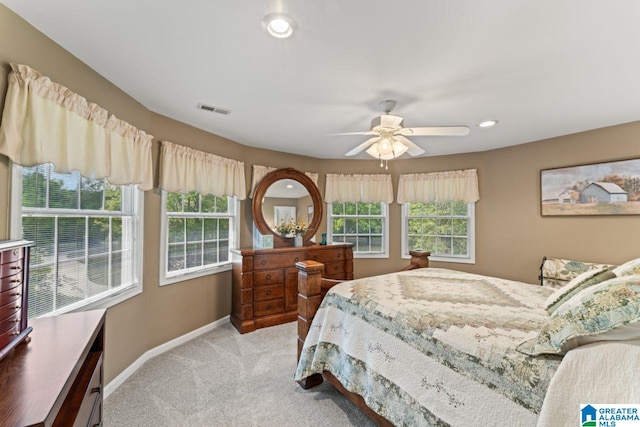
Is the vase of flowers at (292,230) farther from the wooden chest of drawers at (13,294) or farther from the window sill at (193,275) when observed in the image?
the wooden chest of drawers at (13,294)

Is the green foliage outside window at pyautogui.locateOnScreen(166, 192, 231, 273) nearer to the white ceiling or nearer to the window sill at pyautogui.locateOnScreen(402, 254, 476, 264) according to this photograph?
the white ceiling

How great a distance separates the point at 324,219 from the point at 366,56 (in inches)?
127

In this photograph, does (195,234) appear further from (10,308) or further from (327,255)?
(10,308)

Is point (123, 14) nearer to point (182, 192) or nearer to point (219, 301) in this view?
point (182, 192)

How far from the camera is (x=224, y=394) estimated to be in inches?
84.5

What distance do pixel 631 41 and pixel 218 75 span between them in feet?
8.66

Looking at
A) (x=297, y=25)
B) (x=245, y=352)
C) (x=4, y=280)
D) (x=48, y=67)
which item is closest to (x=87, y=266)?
(x=4, y=280)

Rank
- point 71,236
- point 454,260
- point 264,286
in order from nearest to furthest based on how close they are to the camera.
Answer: point 71,236
point 264,286
point 454,260

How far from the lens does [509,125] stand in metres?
3.06

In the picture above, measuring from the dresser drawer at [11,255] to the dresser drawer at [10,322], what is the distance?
0.22 metres

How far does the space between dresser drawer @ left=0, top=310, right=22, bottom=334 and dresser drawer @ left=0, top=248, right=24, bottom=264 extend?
0.73 feet

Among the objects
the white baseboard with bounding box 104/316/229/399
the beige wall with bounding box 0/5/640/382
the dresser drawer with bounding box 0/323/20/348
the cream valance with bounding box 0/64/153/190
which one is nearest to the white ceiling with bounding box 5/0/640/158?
the beige wall with bounding box 0/5/640/382

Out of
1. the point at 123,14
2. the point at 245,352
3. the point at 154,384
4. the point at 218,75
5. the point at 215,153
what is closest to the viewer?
the point at 123,14

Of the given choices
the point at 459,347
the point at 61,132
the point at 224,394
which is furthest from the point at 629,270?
the point at 61,132
